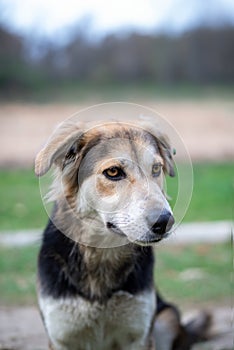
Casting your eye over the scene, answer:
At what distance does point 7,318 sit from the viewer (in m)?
5.89

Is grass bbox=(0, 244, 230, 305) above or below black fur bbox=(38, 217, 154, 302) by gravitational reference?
below

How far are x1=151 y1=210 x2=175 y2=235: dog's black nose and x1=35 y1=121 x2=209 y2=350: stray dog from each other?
0.05 m

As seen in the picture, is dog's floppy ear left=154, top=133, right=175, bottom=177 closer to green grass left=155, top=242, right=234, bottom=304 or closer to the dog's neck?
the dog's neck

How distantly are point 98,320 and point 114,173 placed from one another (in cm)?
95

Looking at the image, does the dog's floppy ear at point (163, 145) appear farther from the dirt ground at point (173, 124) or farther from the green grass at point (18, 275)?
the dirt ground at point (173, 124)

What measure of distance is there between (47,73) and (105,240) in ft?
46.2

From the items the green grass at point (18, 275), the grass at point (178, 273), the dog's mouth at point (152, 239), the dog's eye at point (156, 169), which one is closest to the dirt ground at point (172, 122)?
the green grass at point (18, 275)

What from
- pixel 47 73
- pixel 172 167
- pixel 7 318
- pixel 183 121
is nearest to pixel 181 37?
pixel 183 121

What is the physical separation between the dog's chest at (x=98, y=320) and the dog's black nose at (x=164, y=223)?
740 mm

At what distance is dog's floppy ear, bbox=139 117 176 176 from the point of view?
382 centimetres

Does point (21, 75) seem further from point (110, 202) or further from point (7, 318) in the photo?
point (110, 202)

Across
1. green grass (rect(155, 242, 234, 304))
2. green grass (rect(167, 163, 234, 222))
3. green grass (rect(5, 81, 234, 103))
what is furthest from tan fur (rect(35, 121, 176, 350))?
green grass (rect(5, 81, 234, 103))

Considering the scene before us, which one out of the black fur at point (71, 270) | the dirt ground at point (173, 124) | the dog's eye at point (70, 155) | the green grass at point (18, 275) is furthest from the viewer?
the dirt ground at point (173, 124)

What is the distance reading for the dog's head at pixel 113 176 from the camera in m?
3.39
